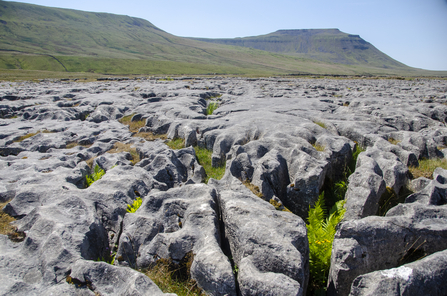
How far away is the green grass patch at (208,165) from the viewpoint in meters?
13.4

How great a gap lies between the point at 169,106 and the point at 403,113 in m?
21.7

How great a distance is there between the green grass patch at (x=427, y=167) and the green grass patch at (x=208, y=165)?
30.3ft

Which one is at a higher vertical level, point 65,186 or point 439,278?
point 439,278

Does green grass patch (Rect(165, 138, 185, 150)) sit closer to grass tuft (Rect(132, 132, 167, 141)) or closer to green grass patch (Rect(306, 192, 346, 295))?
grass tuft (Rect(132, 132, 167, 141))

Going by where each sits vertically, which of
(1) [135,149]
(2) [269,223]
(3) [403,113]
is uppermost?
(3) [403,113]

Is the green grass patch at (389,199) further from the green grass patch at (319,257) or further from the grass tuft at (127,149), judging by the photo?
the grass tuft at (127,149)

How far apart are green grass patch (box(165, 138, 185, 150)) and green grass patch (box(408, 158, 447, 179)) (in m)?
13.4

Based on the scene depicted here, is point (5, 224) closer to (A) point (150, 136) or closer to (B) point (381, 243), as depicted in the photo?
(B) point (381, 243)

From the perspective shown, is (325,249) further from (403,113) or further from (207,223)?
(403,113)

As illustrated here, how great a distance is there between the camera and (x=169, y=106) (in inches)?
1026

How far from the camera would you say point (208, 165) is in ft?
49.0

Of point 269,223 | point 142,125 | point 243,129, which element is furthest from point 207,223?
point 142,125

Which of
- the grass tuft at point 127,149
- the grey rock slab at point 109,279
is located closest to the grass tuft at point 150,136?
the grass tuft at point 127,149

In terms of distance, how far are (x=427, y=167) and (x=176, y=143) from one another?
14878 millimetres
